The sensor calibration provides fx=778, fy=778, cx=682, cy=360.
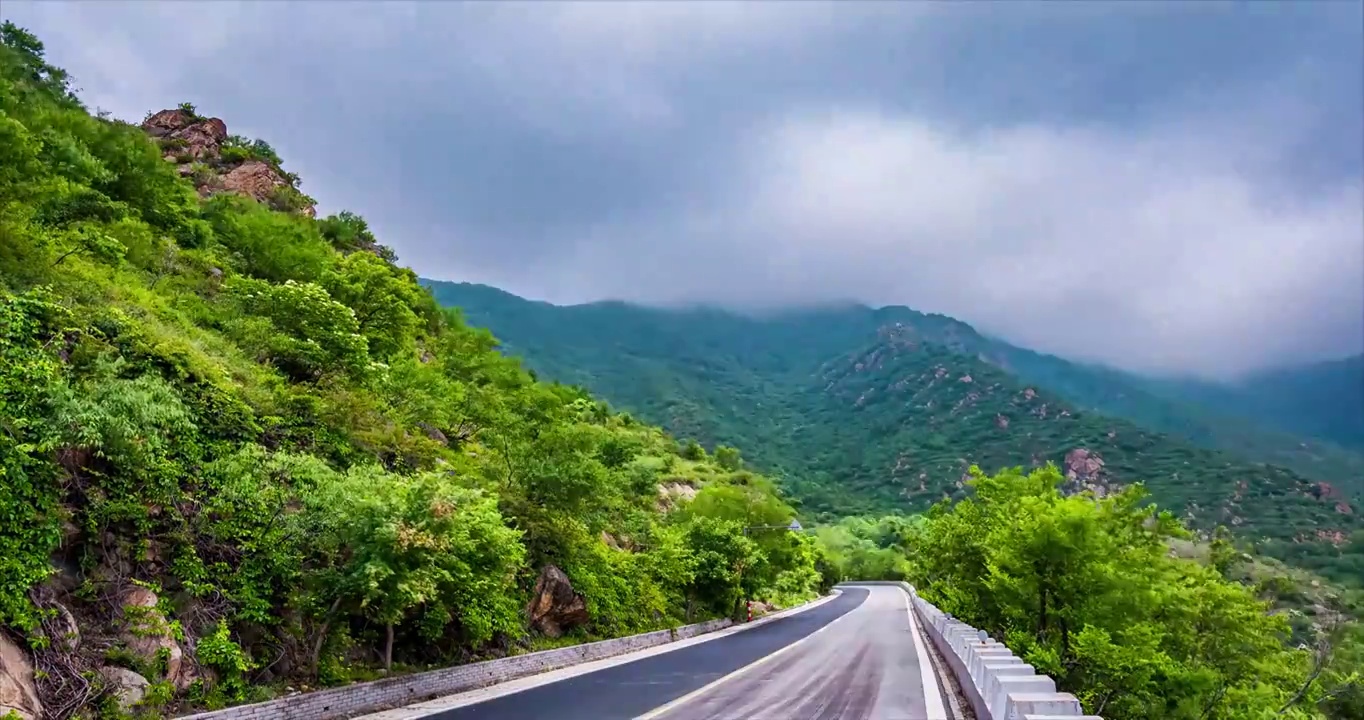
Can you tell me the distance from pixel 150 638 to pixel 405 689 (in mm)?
5633

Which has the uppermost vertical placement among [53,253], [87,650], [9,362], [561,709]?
[53,253]

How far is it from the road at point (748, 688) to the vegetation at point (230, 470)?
267cm

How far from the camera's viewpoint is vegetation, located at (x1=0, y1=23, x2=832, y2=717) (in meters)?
11.6

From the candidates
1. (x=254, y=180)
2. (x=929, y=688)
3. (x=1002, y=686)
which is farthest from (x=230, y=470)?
(x=254, y=180)

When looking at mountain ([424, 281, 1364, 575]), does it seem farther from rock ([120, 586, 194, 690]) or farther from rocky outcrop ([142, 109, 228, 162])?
rock ([120, 586, 194, 690])

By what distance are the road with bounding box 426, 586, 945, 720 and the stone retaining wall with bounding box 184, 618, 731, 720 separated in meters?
1.30

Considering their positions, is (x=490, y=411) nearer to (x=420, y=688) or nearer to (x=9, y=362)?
(x=420, y=688)

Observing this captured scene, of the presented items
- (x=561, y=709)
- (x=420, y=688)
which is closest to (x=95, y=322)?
(x=420, y=688)

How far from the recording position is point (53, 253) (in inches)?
753

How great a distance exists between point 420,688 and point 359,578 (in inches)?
170

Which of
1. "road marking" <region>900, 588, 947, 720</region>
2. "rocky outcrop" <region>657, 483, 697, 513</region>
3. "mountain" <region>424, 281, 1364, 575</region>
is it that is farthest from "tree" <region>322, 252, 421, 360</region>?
"mountain" <region>424, 281, 1364, 575</region>

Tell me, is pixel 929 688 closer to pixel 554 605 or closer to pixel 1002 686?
pixel 1002 686

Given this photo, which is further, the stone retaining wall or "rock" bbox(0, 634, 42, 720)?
the stone retaining wall

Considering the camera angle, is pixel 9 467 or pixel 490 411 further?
pixel 490 411
